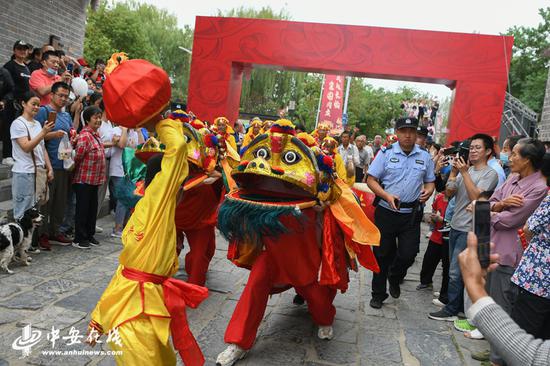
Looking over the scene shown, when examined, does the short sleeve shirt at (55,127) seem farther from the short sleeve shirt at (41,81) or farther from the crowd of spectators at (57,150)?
the short sleeve shirt at (41,81)

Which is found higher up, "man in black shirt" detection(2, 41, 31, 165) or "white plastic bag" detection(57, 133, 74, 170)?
"man in black shirt" detection(2, 41, 31, 165)

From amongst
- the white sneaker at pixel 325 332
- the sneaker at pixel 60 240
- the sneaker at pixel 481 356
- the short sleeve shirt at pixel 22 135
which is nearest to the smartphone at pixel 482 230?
the white sneaker at pixel 325 332

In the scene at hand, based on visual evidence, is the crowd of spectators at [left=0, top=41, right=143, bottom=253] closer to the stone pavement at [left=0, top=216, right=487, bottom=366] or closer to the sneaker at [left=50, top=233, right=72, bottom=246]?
the sneaker at [left=50, top=233, right=72, bottom=246]

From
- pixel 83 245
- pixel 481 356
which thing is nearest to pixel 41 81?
pixel 83 245

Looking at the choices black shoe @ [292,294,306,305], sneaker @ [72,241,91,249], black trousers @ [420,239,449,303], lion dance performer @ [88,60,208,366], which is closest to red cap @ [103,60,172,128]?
lion dance performer @ [88,60,208,366]

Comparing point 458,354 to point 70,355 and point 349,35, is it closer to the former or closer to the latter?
point 70,355

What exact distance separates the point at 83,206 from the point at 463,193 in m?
4.62

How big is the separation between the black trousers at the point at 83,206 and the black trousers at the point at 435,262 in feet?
14.6

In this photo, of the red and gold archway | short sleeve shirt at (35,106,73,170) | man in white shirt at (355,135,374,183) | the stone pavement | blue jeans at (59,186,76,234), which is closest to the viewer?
the stone pavement

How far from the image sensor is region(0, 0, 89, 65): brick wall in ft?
31.2

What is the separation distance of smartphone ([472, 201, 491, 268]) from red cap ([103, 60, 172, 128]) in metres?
1.76

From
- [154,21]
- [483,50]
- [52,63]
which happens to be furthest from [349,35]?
[154,21]

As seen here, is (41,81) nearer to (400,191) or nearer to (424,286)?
(400,191)

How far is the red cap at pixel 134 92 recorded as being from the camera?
2.48 m
